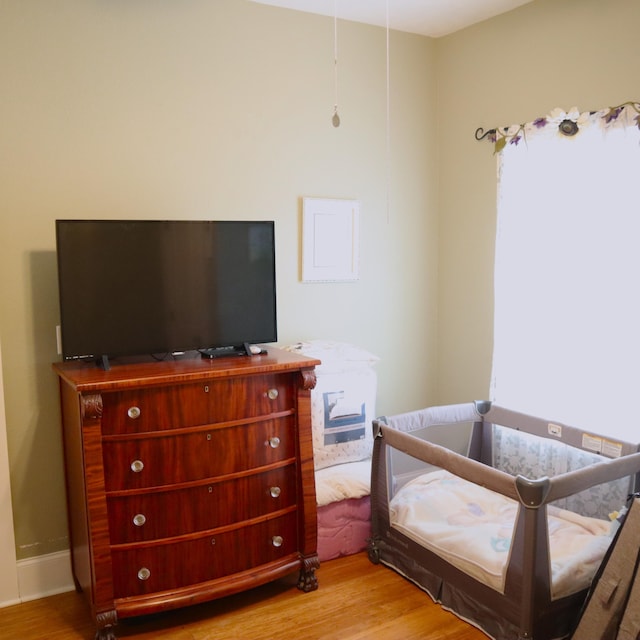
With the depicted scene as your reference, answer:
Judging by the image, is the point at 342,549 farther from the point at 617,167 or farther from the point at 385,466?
the point at 617,167

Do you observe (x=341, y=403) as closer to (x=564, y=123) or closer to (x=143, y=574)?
(x=143, y=574)

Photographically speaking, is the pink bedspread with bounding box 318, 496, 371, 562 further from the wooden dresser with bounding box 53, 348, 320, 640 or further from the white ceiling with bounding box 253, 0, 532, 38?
the white ceiling with bounding box 253, 0, 532, 38

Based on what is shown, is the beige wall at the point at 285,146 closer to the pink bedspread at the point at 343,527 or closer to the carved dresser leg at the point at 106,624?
the carved dresser leg at the point at 106,624

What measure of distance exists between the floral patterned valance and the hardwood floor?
81.7 inches

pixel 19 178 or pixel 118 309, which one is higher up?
pixel 19 178

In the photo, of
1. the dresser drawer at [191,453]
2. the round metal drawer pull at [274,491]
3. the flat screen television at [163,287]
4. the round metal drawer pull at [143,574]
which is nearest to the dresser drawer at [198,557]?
the round metal drawer pull at [143,574]

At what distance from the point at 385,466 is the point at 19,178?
6.33 ft

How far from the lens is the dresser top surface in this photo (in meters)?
2.17

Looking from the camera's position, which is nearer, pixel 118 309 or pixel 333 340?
pixel 118 309

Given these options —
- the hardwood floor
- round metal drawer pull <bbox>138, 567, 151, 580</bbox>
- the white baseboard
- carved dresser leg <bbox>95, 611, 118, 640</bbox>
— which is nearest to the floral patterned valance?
the hardwood floor

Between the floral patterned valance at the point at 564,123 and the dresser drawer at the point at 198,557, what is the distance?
6.65 ft

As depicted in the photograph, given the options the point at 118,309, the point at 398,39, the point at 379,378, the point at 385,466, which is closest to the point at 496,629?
the point at 385,466

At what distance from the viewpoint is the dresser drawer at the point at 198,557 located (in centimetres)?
229

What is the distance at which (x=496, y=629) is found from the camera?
2.25 meters
